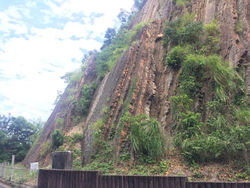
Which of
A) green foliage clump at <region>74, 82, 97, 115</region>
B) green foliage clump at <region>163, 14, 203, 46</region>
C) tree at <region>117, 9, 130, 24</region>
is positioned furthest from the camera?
tree at <region>117, 9, 130, 24</region>

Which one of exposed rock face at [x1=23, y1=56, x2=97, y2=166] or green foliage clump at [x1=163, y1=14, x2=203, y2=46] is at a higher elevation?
green foliage clump at [x1=163, y1=14, x2=203, y2=46]

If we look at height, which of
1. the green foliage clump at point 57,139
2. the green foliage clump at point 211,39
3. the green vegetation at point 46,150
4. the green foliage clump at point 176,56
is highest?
the green foliage clump at point 211,39

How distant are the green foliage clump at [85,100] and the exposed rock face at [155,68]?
239 cm

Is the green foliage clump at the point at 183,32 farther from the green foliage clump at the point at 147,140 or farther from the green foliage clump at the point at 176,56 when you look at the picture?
the green foliage clump at the point at 147,140

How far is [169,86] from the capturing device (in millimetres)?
12484

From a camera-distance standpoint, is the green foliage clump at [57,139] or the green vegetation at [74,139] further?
the green foliage clump at [57,139]

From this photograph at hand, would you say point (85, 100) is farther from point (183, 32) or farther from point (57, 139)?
point (183, 32)

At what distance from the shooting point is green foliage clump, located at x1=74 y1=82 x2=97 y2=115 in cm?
1836

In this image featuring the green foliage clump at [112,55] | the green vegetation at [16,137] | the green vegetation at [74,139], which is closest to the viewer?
the green vegetation at [74,139]

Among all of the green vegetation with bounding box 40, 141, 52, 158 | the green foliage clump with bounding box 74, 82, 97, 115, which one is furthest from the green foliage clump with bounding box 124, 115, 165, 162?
the green vegetation with bounding box 40, 141, 52, 158

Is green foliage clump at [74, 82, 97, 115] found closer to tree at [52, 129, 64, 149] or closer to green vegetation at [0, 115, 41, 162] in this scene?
tree at [52, 129, 64, 149]

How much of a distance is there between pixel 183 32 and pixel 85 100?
9.39 m

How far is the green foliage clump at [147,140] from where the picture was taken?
30.2ft

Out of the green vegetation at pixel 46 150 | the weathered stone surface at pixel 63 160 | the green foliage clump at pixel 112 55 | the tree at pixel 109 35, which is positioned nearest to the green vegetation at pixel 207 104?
the weathered stone surface at pixel 63 160
